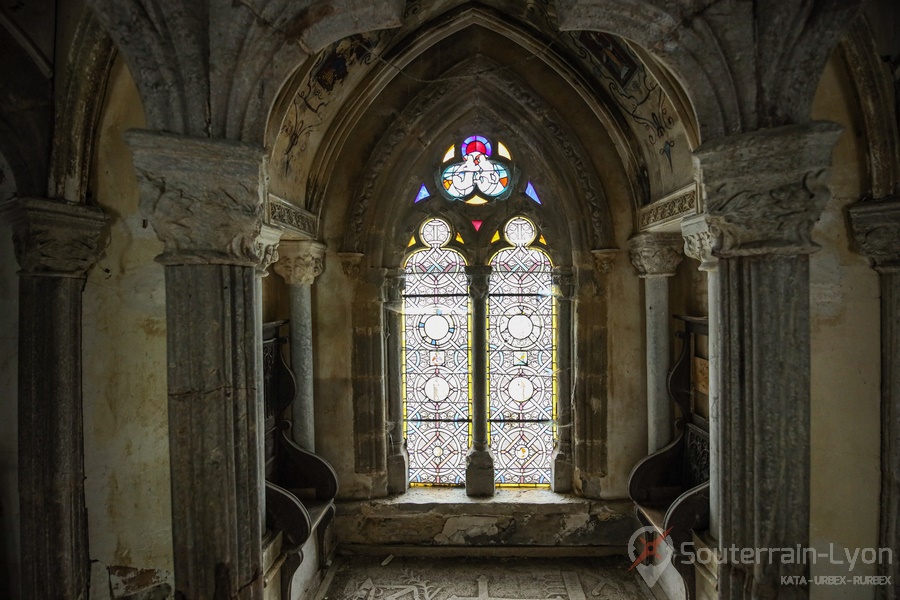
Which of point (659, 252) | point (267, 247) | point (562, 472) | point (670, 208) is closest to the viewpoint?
point (267, 247)

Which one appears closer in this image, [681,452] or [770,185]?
[770,185]

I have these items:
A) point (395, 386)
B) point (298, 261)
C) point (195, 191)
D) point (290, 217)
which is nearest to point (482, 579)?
point (395, 386)

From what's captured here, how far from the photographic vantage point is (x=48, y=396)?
267 centimetres

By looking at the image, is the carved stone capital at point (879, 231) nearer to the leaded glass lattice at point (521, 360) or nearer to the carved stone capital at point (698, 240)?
the carved stone capital at point (698, 240)

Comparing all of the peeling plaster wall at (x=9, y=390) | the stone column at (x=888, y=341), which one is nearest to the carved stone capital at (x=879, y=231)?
the stone column at (x=888, y=341)

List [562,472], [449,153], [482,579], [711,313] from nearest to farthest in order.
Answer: [711,313] < [482,579] < [562,472] < [449,153]

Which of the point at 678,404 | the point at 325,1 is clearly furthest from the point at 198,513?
the point at 678,404

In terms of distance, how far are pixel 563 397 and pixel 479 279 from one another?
4.50 ft

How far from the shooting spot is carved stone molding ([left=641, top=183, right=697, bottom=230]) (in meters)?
3.37

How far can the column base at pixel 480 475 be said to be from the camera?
474 cm

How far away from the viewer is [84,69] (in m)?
2.63

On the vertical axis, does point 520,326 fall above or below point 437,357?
above

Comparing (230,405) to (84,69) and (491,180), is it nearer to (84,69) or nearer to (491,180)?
(84,69)

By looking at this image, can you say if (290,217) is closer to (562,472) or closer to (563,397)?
(563,397)
